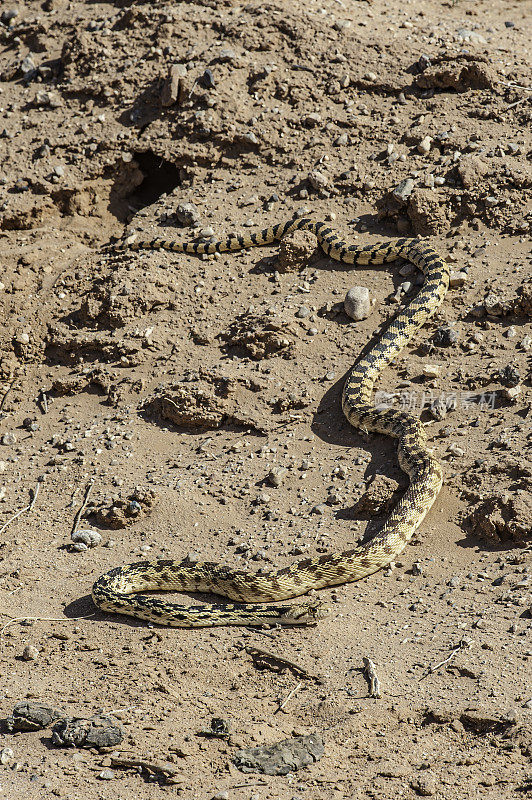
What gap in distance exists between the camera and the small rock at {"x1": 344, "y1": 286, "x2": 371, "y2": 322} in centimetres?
1059

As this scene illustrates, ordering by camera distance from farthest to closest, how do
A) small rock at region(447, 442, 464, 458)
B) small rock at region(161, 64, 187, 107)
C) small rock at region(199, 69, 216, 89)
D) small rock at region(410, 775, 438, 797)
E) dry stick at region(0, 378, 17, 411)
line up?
small rock at region(161, 64, 187, 107) → small rock at region(199, 69, 216, 89) → dry stick at region(0, 378, 17, 411) → small rock at region(447, 442, 464, 458) → small rock at region(410, 775, 438, 797)

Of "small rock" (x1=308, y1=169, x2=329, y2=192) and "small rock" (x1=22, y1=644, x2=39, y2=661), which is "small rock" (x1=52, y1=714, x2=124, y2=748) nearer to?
"small rock" (x1=22, y1=644, x2=39, y2=661)

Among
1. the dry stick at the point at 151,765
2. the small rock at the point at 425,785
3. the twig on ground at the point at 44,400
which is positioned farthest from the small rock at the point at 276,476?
the small rock at the point at 425,785

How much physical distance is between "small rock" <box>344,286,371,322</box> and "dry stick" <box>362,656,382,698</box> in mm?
5044

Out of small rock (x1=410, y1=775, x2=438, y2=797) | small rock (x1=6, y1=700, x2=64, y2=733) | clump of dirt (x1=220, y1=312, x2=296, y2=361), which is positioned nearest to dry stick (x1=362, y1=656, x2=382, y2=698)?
small rock (x1=410, y1=775, x2=438, y2=797)

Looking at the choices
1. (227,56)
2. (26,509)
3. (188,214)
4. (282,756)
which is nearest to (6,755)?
(282,756)

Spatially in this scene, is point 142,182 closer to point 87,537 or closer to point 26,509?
point 26,509

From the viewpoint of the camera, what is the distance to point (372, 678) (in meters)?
6.47

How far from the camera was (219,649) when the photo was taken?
7156 millimetres

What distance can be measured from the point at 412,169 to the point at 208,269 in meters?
3.28

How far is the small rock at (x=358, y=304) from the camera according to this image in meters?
10.6

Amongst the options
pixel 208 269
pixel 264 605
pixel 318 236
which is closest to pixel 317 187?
pixel 318 236

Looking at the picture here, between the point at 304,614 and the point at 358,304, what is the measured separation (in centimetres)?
462

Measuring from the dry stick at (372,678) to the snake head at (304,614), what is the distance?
2.30ft
